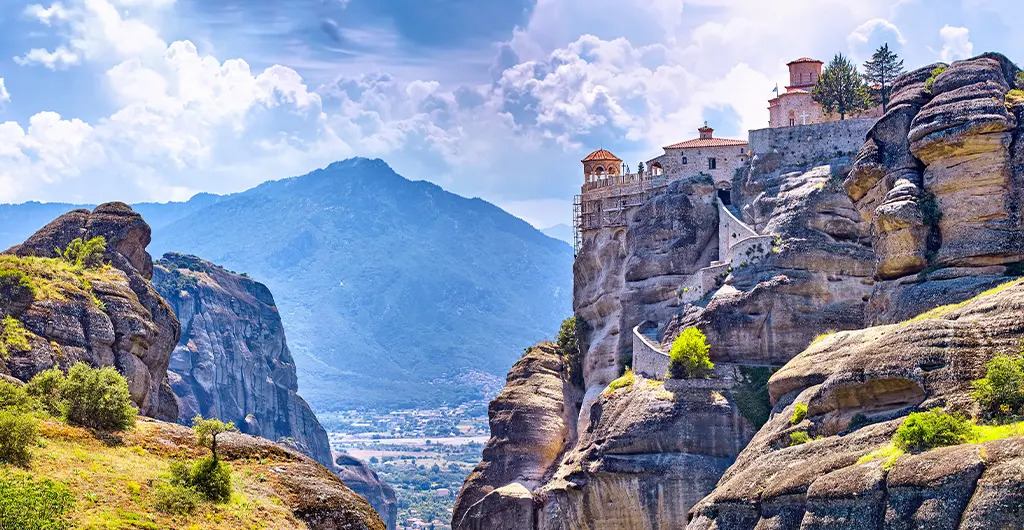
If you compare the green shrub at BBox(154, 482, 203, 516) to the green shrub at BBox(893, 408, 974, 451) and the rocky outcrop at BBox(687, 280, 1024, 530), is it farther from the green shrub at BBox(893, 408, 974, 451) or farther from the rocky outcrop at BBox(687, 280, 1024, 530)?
the green shrub at BBox(893, 408, 974, 451)

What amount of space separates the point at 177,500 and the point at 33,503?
5.19 meters

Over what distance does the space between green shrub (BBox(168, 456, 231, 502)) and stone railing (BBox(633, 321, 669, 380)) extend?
69.2 metres

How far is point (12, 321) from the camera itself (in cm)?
7538

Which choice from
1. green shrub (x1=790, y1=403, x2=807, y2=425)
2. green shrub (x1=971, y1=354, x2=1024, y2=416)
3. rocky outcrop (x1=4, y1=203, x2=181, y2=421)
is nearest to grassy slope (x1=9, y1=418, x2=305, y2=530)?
rocky outcrop (x1=4, y1=203, x2=181, y2=421)

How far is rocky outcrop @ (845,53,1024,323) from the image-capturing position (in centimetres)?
8219

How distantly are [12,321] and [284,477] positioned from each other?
112 feet

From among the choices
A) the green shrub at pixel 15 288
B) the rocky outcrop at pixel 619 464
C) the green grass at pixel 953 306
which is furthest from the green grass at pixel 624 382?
the green shrub at pixel 15 288

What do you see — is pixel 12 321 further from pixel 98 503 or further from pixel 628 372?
pixel 628 372

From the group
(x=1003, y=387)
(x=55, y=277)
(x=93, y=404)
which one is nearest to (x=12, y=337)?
(x=55, y=277)

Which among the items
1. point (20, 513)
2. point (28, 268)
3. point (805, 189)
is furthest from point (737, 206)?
point (20, 513)

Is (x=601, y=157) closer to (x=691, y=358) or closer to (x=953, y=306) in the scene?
(x=691, y=358)

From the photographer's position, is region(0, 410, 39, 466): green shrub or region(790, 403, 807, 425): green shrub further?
region(790, 403, 807, 425): green shrub

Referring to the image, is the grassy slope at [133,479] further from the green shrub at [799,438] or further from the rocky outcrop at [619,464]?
the rocky outcrop at [619,464]

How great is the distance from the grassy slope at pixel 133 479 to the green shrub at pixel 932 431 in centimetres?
2820
